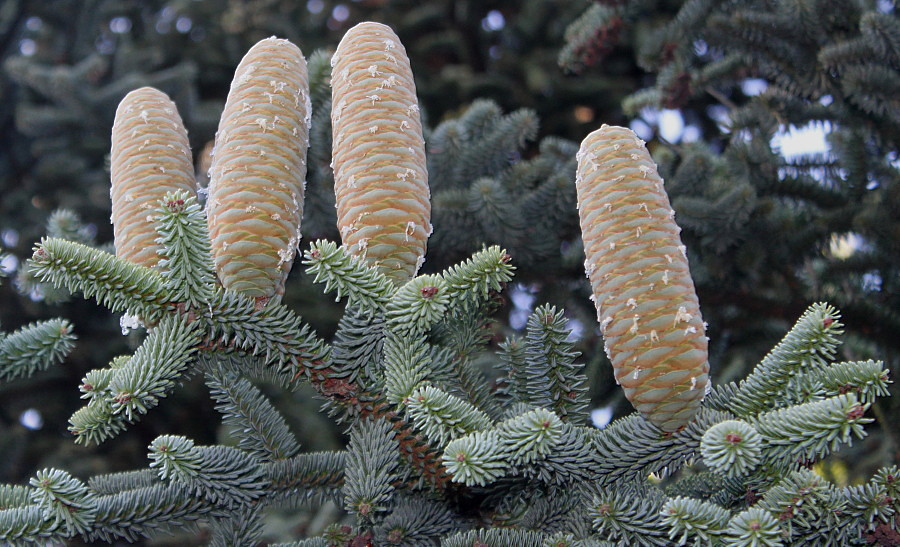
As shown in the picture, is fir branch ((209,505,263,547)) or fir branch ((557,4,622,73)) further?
fir branch ((557,4,622,73))

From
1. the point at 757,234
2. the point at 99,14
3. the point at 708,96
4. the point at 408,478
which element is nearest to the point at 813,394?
the point at 408,478

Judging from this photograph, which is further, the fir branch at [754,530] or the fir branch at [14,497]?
the fir branch at [14,497]

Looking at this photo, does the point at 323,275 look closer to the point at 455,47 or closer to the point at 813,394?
the point at 813,394

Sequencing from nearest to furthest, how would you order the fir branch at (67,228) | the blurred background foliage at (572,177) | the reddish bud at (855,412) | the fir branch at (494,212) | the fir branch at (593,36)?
the reddish bud at (855,412)
the fir branch at (67,228)
the fir branch at (494,212)
the blurred background foliage at (572,177)
the fir branch at (593,36)

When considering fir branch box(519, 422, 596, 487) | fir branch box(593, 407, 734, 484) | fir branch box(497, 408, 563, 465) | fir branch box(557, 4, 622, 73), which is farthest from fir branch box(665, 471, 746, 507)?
fir branch box(557, 4, 622, 73)

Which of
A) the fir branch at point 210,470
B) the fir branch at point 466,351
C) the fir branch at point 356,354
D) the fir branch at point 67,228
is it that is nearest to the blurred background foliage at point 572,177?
the fir branch at point 67,228

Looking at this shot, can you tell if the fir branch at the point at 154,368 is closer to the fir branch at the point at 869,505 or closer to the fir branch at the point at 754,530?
Result: the fir branch at the point at 754,530

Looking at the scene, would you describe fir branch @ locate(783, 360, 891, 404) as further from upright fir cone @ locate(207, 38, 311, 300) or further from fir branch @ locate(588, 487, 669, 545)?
upright fir cone @ locate(207, 38, 311, 300)
